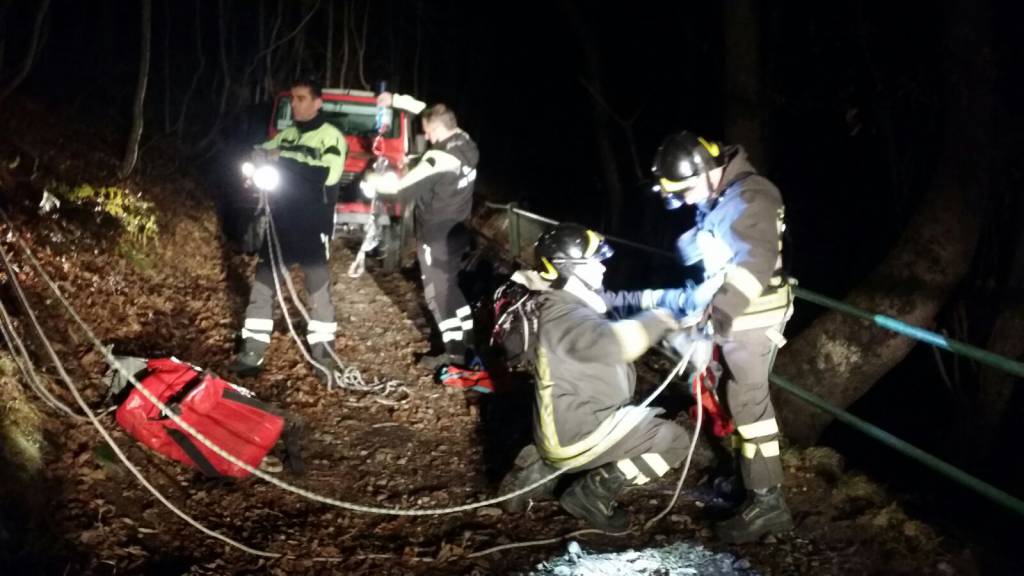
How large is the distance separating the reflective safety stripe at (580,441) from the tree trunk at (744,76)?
15.2ft

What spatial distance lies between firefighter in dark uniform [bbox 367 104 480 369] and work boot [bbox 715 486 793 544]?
322 cm

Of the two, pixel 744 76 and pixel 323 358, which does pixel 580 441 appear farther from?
pixel 744 76

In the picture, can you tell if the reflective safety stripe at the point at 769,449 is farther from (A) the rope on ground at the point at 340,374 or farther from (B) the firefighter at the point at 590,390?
(A) the rope on ground at the point at 340,374

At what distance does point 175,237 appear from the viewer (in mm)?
8781

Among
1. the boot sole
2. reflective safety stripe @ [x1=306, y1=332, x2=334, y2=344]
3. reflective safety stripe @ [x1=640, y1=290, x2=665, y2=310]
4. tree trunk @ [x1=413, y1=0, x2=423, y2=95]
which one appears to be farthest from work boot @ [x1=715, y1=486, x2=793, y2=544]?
tree trunk @ [x1=413, y1=0, x2=423, y2=95]

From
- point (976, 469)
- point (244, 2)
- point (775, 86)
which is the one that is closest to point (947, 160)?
point (976, 469)

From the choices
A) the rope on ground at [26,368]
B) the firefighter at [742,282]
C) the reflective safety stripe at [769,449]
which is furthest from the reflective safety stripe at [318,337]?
the reflective safety stripe at [769,449]

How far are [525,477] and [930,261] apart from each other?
141 inches

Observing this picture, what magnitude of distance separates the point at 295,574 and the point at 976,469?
7.38 metres

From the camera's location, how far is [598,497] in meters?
4.22

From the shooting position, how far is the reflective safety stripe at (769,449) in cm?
411

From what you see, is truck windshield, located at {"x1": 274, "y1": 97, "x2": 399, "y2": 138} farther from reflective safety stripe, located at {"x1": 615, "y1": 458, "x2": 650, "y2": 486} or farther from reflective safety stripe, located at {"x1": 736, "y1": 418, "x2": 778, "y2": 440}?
reflective safety stripe, located at {"x1": 736, "y1": 418, "x2": 778, "y2": 440}

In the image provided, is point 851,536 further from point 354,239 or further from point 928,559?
point 354,239

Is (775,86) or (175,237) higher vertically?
(775,86)
